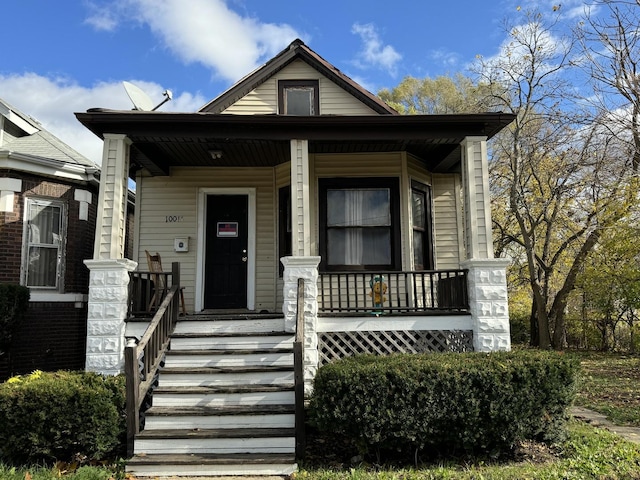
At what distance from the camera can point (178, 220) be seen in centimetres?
908

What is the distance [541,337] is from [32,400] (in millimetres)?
13820

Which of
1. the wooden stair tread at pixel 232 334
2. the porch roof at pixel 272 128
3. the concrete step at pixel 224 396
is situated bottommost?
the concrete step at pixel 224 396

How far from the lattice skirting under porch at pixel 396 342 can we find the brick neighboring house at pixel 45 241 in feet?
14.9

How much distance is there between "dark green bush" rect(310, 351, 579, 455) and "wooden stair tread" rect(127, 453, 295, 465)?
52 cm

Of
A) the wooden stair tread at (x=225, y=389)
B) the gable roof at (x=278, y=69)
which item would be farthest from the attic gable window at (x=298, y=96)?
the wooden stair tread at (x=225, y=389)

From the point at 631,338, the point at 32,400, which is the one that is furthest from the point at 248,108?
the point at 631,338

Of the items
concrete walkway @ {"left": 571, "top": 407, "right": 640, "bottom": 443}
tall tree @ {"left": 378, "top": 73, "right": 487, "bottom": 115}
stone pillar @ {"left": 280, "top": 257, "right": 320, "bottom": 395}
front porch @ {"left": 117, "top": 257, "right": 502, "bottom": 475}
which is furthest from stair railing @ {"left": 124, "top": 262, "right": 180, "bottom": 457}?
tall tree @ {"left": 378, "top": 73, "right": 487, "bottom": 115}

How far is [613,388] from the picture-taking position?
9000 mm

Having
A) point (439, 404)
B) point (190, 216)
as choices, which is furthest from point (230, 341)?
point (190, 216)

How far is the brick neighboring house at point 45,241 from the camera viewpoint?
7910 mm

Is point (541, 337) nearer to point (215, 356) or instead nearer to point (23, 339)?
point (215, 356)

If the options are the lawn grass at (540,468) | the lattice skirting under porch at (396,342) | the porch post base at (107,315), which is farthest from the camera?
the lattice skirting under porch at (396,342)

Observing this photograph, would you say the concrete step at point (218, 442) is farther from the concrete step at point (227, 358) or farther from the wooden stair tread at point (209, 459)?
the concrete step at point (227, 358)

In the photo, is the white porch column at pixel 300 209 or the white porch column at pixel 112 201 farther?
the white porch column at pixel 300 209
